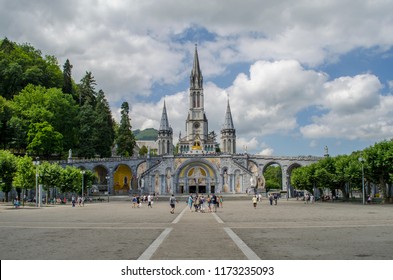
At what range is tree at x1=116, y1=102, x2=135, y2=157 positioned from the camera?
99625 millimetres

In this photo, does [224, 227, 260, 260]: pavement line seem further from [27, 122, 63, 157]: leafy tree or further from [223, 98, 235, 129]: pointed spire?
[223, 98, 235, 129]: pointed spire

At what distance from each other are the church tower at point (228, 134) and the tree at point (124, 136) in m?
29.2

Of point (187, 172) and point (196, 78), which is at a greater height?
point (196, 78)

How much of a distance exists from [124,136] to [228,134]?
31771 mm

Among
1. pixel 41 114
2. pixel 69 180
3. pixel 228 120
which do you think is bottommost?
pixel 69 180

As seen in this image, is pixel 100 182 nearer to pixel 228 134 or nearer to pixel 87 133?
pixel 87 133

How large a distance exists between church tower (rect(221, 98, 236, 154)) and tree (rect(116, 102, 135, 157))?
29174mm

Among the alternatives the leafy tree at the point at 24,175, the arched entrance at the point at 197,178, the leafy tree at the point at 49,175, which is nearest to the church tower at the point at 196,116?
the arched entrance at the point at 197,178

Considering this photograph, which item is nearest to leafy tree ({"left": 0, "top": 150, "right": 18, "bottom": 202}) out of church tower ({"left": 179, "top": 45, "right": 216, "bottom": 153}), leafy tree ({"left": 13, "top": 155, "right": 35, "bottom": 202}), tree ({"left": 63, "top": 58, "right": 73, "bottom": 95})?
leafy tree ({"left": 13, "top": 155, "right": 35, "bottom": 202})

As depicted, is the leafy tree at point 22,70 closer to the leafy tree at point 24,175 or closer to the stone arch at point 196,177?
the stone arch at point 196,177

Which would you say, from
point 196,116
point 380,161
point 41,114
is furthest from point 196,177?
point 380,161

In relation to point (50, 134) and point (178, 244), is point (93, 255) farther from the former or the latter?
point (50, 134)

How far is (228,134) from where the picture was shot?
11894 cm

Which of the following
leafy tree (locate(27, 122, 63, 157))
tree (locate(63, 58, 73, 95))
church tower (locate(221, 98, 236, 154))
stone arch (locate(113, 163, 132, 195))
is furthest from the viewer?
church tower (locate(221, 98, 236, 154))
